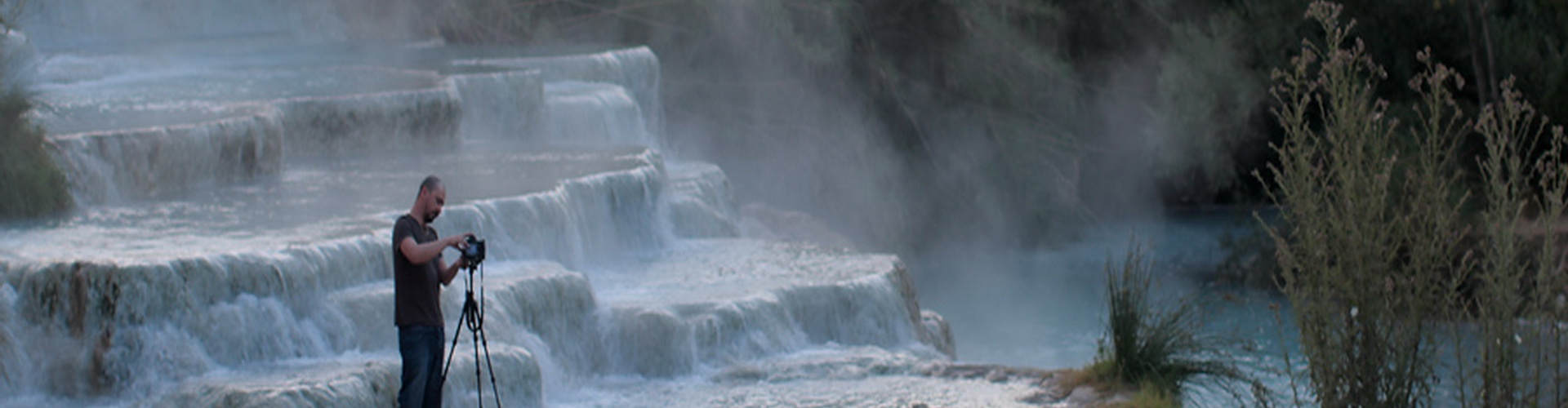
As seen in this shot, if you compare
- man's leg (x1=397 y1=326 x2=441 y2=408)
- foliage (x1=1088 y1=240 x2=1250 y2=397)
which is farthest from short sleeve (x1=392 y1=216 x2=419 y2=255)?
foliage (x1=1088 y1=240 x2=1250 y2=397)

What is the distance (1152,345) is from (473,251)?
330cm

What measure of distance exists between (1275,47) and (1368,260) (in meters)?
12.5

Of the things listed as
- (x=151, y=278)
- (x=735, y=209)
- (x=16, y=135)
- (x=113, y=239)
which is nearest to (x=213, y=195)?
(x=16, y=135)

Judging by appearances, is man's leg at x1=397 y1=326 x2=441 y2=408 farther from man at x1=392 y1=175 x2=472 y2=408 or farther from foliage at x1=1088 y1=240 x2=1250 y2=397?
foliage at x1=1088 y1=240 x2=1250 y2=397

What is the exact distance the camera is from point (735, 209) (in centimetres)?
1362

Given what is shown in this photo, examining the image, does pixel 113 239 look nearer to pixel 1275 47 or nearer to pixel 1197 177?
pixel 1275 47

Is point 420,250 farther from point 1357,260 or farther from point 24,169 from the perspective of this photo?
point 24,169

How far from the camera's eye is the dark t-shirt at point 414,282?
5.67 m

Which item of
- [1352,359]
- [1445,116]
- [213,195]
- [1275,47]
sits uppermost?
[1275,47]

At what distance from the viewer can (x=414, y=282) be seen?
5734mm

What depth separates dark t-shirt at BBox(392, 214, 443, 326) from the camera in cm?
567

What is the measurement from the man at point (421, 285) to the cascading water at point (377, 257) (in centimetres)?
92

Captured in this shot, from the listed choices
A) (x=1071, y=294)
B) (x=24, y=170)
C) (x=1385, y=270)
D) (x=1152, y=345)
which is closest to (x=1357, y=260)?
(x=1385, y=270)

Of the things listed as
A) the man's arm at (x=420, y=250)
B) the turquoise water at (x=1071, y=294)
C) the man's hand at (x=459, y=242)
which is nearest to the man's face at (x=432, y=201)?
Result: the man's arm at (x=420, y=250)
